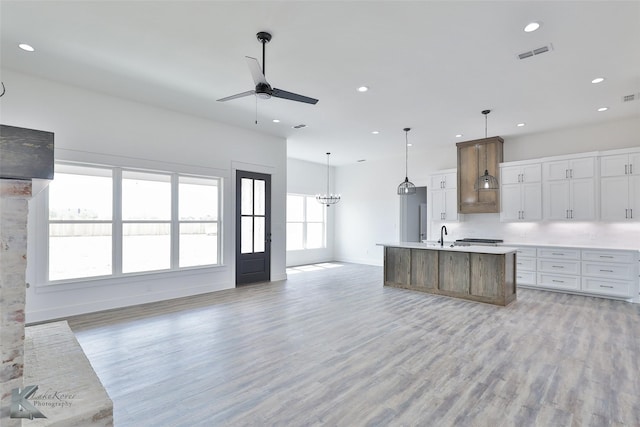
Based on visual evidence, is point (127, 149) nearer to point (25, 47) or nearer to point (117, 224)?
point (117, 224)

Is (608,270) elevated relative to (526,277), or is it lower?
elevated

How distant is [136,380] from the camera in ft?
9.09

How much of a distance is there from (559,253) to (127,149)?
796cm

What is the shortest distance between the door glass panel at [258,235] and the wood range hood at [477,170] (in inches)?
184

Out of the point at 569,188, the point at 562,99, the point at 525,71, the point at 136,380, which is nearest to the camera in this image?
the point at 136,380

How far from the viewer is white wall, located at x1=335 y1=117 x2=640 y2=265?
600 centimetres

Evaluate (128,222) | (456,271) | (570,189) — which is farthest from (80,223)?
(570,189)

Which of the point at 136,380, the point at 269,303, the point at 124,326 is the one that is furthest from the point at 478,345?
the point at 124,326

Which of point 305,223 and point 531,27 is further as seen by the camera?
point 305,223

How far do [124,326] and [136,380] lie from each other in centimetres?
164

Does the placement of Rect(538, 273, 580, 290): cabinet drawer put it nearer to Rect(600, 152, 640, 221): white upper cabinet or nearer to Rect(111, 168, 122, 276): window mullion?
Rect(600, 152, 640, 221): white upper cabinet

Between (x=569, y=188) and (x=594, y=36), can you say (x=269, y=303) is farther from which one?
(x=569, y=188)

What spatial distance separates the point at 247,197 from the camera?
6781 mm

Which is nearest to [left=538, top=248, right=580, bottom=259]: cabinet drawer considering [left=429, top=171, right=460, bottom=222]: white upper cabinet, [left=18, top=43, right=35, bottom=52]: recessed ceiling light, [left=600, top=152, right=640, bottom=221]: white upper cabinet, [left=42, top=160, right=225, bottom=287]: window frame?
[left=600, top=152, right=640, bottom=221]: white upper cabinet
